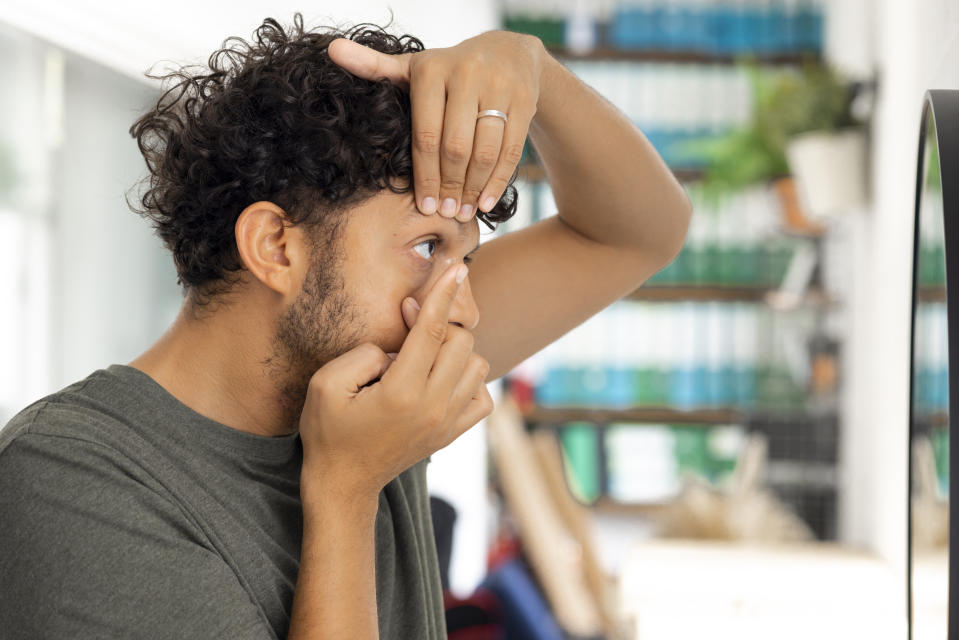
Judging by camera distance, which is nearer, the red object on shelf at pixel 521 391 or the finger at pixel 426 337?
the finger at pixel 426 337

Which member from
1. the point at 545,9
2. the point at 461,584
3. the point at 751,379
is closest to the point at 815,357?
the point at 751,379

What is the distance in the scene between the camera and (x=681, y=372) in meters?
4.39

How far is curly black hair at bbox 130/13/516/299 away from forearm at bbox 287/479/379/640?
27 cm

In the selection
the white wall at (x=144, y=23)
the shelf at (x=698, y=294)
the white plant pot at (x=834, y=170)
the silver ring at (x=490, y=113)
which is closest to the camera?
the silver ring at (x=490, y=113)

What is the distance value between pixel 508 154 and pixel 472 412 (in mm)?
240

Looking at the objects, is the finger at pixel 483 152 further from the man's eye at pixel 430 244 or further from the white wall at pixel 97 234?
the white wall at pixel 97 234

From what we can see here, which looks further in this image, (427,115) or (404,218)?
(404,218)

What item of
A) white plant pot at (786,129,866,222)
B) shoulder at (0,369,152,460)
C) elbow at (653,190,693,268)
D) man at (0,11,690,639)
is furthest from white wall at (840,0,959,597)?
shoulder at (0,369,152,460)

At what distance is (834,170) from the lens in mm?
2480

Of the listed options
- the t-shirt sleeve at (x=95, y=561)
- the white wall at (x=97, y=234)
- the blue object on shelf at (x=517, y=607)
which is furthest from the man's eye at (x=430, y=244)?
the blue object on shelf at (x=517, y=607)

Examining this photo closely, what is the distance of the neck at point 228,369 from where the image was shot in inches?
36.3

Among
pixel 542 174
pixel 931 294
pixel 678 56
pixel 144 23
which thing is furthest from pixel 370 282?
pixel 678 56

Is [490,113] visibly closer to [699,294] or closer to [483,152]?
[483,152]

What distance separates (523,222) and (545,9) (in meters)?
1.01
